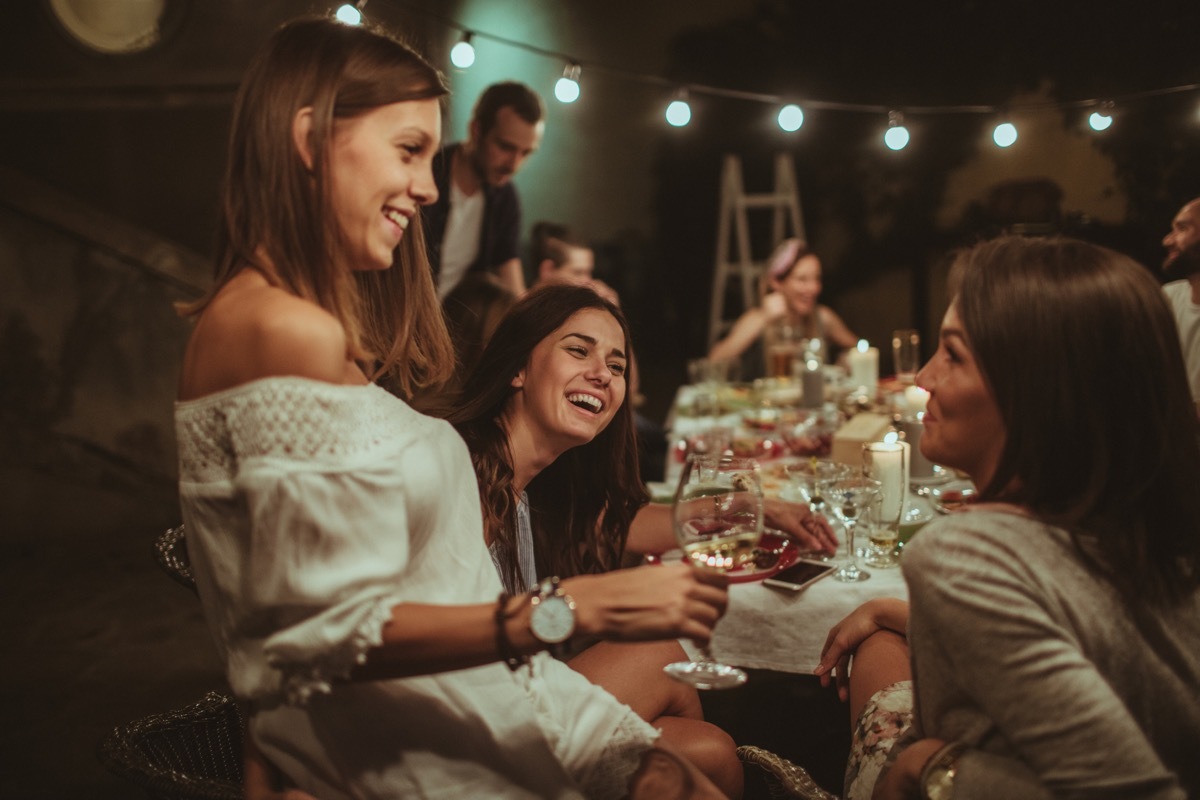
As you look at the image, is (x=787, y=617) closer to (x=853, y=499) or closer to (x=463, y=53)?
(x=853, y=499)

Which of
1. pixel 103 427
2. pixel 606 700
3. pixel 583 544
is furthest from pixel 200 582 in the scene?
pixel 103 427

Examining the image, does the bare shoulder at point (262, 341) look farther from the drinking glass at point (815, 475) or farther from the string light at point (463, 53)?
the string light at point (463, 53)

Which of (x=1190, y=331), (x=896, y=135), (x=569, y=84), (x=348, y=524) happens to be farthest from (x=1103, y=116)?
(x=348, y=524)

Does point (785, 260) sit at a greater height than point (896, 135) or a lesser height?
lesser

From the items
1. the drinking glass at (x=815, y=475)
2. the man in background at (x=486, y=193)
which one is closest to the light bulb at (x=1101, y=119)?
the man in background at (x=486, y=193)

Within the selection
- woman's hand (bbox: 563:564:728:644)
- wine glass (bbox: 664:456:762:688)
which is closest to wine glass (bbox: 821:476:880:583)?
wine glass (bbox: 664:456:762:688)

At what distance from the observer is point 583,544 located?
213 centimetres

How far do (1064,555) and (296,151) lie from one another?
3.47ft

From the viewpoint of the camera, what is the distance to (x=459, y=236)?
13.6 feet

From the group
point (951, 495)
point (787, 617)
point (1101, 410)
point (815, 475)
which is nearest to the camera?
point (1101, 410)

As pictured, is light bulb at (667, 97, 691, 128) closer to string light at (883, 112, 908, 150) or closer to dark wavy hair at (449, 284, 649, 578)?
string light at (883, 112, 908, 150)

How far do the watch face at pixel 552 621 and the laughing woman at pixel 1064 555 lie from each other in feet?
1.35

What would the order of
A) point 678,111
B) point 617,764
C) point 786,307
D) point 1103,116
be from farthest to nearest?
point 786,307 → point 1103,116 → point 678,111 → point 617,764

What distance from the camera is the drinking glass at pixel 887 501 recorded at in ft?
6.62
